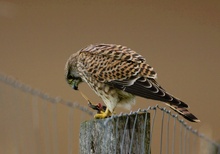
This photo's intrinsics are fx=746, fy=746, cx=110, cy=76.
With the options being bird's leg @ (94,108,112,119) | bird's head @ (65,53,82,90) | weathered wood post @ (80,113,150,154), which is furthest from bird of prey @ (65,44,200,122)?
weathered wood post @ (80,113,150,154)

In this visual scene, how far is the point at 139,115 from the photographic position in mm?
3420

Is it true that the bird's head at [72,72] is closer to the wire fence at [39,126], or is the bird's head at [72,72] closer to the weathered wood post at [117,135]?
the wire fence at [39,126]

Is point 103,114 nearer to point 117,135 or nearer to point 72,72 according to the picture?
point 72,72

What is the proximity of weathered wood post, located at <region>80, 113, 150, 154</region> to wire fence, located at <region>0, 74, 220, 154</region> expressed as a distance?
0.37 m

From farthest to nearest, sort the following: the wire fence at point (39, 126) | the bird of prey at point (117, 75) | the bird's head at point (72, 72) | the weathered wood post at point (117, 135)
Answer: the bird's head at point (72, 72) < the wire fence at point (39, 126) < the bird of prey at point (117, 75) < the weathered wood post at point (117, 135)

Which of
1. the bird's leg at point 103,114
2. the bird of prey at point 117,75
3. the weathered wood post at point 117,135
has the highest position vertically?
the bird of prey at point 117,75

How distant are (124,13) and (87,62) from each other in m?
2.52

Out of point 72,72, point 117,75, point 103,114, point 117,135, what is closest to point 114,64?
point 117,75

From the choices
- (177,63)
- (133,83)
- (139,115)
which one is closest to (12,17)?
(177,63)

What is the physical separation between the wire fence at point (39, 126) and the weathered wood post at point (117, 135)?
371mm

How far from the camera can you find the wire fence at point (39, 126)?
4.34 m

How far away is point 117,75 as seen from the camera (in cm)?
432

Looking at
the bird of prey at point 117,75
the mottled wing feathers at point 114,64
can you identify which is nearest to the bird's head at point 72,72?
the bird of prey at point 117,75

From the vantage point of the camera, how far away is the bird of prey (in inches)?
164
